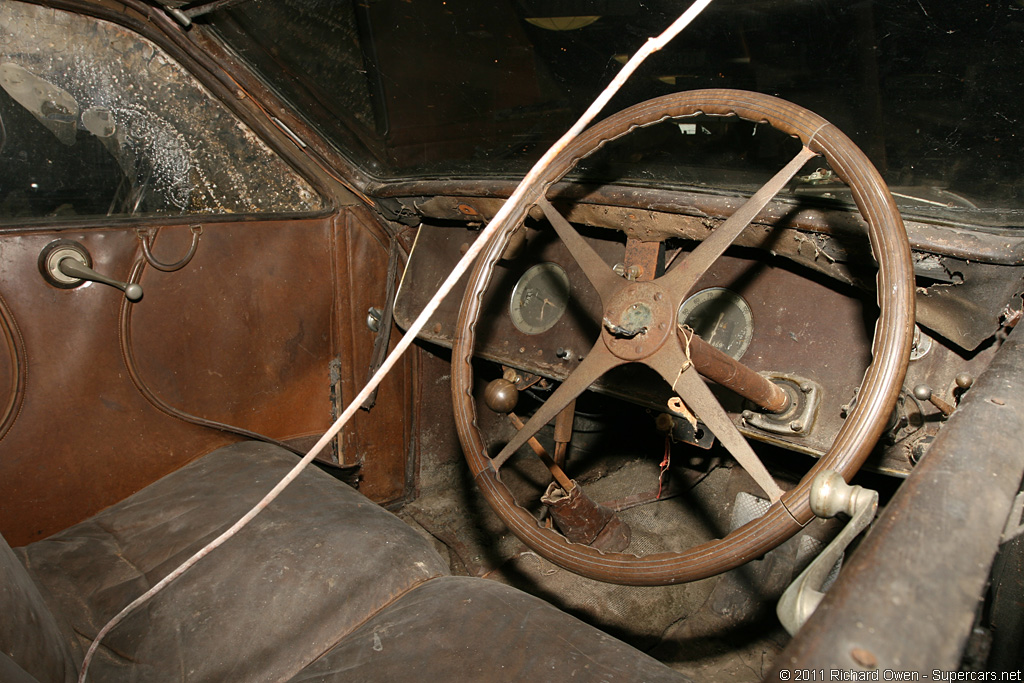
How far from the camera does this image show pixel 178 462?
5.98 ft

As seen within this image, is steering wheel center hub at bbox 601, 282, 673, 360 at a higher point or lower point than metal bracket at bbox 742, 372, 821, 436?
higher

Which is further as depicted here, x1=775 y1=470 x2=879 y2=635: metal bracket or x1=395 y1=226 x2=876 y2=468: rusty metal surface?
x1=395 y1=226 x2=876 y2=468: rusty metal surface

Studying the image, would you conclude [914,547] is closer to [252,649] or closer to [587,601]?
[252,649]

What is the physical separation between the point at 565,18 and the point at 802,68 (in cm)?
56

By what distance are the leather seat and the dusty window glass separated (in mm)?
875

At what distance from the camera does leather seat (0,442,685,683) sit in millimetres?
969

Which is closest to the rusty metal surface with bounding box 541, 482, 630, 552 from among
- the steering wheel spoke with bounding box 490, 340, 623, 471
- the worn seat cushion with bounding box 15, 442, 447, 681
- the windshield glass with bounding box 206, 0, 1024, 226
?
the steering wheel spoke with bounding box 490, 340, 623, 471

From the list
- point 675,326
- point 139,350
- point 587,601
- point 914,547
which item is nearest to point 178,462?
point 139,350

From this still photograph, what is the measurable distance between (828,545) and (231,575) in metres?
1.07

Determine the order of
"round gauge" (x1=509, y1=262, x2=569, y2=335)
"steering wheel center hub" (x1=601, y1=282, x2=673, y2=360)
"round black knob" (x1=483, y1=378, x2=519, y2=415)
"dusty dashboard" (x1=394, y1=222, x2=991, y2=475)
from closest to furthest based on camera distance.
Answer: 1. "steering wheel center hub" (x1=601, y1=282, x2=673, y2=360)
2. "dusty dashboard" (x1=394, y1=222, x2=991, y2=475)
3. "round black knob" (x1=483, y1=378, x2=519, y2=415)
4. "round gauge" (x1=509, y1=262, x2=569, y2=335)

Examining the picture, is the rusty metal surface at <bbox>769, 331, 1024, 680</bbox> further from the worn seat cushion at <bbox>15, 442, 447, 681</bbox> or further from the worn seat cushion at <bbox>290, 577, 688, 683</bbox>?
the worn seat cushion at <bbox>15, 442, 447, 681</bbox>

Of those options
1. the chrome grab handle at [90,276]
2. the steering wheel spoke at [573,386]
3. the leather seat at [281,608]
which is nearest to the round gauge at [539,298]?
the steering wheel spoke at [573,386]

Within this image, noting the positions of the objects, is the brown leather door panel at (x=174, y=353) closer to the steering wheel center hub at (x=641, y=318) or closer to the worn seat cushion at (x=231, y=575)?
the worn seat cushion at (x=231, y=575)

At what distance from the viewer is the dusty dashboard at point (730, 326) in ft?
4.55
